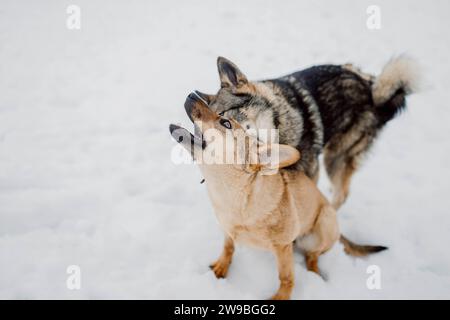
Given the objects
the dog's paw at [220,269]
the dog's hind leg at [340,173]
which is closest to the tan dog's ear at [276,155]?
the dog's paw at [220,269]

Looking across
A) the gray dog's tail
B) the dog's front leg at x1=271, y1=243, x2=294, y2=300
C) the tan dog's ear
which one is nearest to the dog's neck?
the tan dog's ear

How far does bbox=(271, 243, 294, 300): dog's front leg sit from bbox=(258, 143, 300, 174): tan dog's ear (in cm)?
80

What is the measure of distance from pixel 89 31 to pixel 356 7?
5531mm

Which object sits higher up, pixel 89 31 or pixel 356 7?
pixel 356 7

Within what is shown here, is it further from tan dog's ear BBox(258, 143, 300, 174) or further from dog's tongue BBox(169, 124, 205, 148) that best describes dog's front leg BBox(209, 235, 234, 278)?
dog's tongue BBox(169, 124, 205, 148)

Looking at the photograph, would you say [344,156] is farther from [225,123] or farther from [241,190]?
[225,123]

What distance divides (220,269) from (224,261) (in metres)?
0.08

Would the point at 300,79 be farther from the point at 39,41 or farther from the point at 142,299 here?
the point at 39,41

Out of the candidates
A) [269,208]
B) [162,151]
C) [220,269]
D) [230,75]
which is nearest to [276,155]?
[269,208]

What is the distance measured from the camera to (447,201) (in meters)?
3.69

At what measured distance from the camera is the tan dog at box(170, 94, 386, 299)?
203 centimetres

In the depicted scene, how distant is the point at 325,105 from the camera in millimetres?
3043
